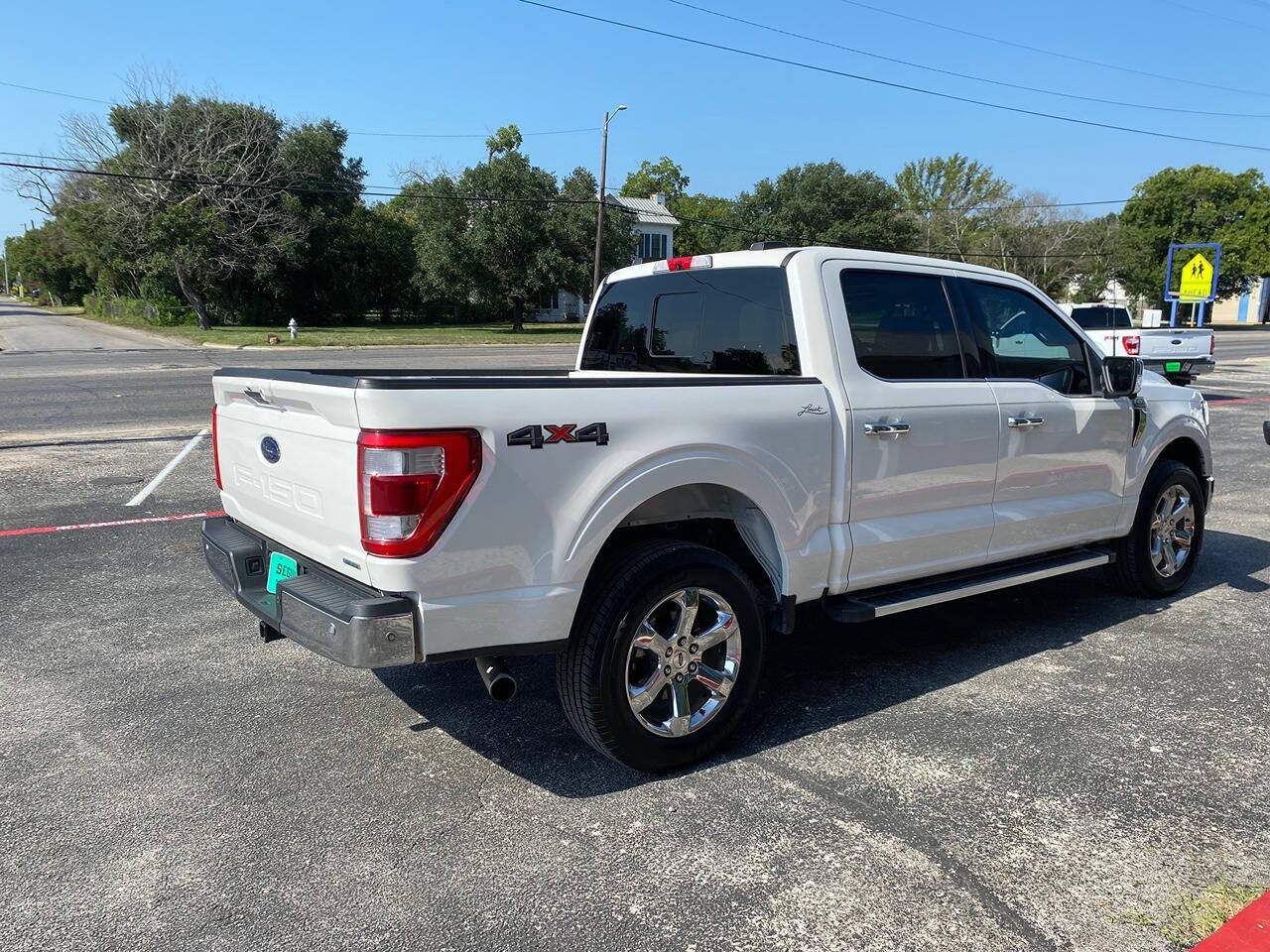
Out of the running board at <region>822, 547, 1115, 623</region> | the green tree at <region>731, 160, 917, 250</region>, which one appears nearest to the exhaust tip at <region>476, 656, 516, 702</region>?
the running board at <region>822, 547, 1115, 623</region>

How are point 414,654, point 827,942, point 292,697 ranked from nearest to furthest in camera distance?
point 827,942 → point 414,654 → point 292,697

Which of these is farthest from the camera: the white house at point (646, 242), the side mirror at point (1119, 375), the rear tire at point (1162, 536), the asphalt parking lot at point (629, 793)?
the white house at point (646, 242)

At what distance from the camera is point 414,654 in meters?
3.00

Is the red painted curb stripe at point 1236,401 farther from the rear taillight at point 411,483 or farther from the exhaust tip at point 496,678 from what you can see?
the rear taillight at point 411,483

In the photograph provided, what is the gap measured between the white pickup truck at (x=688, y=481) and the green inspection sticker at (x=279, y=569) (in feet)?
0.04

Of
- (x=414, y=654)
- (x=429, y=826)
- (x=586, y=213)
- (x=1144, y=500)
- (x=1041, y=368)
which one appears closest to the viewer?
(x=414, y=654)

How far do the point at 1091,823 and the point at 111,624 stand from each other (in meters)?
4.83

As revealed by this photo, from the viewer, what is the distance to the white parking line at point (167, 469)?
8.25 m

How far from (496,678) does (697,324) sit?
7.03 feet

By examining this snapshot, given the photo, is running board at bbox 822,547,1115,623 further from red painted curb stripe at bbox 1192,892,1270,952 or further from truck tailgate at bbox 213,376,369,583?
truck tailgate at bbox 213,376,369,583

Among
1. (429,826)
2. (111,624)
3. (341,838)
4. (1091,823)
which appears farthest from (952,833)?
(111,624)

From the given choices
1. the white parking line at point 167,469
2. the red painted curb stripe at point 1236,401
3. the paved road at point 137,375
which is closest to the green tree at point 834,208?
the paved road at point 137,375

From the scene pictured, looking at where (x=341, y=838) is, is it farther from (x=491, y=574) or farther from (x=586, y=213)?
(x=586, y=213)

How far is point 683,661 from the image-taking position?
3547 mm
